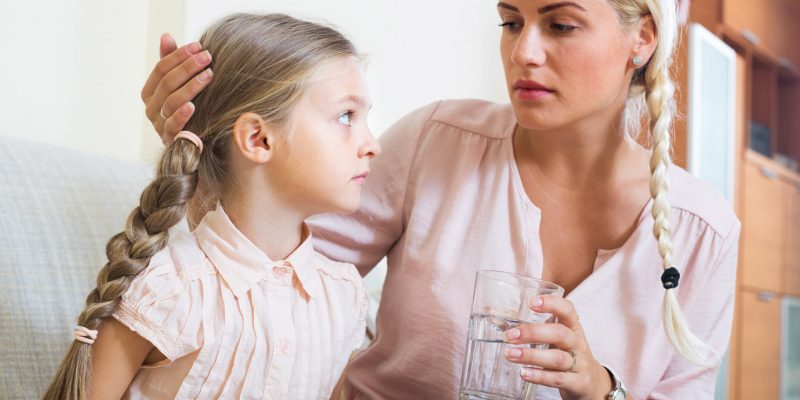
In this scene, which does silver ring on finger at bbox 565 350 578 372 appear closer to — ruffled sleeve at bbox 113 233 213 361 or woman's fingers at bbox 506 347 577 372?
woman's fingers at bbox 506 347 577 372

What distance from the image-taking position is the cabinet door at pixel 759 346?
405 cm

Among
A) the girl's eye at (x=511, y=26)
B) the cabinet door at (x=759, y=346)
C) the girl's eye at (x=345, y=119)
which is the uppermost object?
the girl's eye at (x=511, y=26)

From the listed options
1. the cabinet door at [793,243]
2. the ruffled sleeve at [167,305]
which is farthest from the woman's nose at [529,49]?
the cabinet door at [793,243]

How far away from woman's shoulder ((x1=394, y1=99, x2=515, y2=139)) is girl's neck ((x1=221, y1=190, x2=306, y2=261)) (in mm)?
455

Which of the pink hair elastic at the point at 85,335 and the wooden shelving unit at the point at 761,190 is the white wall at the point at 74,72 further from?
the wooden shelving unit at the point at 761,190

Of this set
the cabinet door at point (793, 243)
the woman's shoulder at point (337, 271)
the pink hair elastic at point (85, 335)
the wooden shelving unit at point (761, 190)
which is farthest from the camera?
the cabinet door at point (793, 243)

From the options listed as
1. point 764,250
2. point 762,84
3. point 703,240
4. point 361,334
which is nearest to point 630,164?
point 703,240

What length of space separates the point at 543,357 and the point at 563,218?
456mm

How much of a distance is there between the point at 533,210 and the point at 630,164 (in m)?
0.21

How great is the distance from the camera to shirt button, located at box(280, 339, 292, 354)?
1073 mm

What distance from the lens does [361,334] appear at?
4.09ft

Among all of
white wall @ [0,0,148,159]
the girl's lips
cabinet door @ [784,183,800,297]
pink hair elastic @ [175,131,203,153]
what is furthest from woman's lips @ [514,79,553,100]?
cabinet door @ [784,183,800,297]

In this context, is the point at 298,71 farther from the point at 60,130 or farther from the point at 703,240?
the point at 60,130

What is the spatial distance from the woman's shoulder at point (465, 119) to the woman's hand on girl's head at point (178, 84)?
0.52 metres
